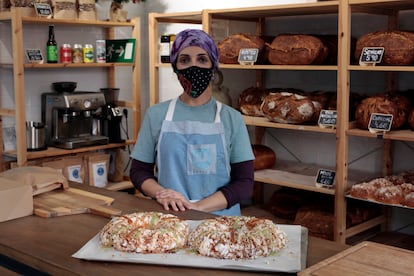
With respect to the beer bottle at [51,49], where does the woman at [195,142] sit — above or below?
below

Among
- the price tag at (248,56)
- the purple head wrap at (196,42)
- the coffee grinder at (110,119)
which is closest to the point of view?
the purple head wrap at (196,42)

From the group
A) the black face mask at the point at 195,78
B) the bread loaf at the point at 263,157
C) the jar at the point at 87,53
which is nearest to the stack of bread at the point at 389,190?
the bread loaf at the point at 263,157

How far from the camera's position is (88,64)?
14.2 feet

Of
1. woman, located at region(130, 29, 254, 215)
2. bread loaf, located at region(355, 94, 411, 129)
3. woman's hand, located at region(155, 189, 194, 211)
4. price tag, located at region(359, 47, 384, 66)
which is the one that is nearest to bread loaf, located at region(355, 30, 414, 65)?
price tag, located at region(359, 47, 384, 66)

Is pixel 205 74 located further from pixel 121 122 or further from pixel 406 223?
pixel 121 122

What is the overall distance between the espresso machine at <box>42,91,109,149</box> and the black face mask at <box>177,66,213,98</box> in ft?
6.37

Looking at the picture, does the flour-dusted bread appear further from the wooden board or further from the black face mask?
the wooden board

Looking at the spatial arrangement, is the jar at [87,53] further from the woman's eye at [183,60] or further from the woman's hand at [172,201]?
the woman's hand at [172,201]

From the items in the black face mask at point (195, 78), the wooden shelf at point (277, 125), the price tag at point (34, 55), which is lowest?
the wooden shelf at point (277, 125)

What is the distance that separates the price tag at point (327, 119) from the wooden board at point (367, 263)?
177 centimetres

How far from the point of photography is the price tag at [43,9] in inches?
155

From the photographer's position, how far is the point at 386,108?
119 inches

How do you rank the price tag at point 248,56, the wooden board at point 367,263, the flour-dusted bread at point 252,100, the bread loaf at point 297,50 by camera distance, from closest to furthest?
the wooden board at point 367,263 → the bread loaf at point 297,50 → the price tag at point 248,56 → the flour-dusted bread at point 252,100

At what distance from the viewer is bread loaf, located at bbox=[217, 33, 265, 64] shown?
11.8 feet
